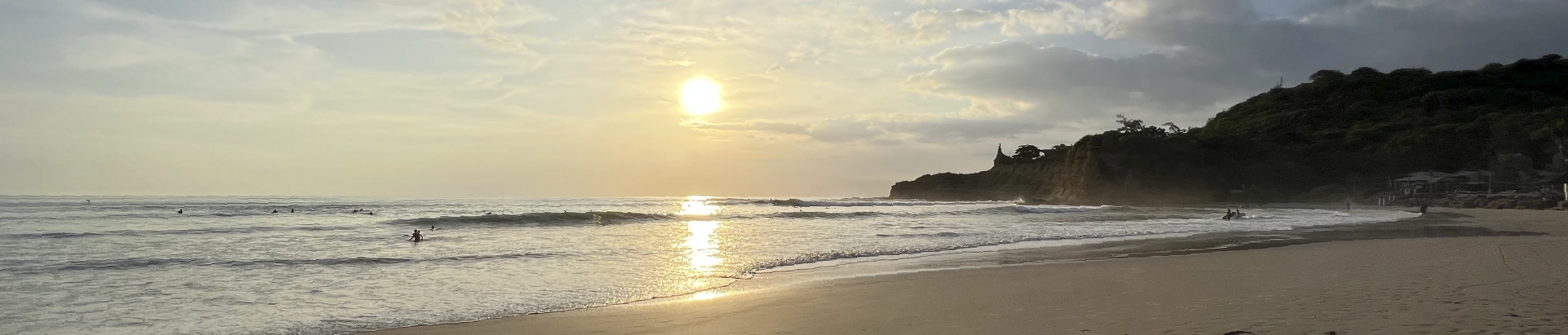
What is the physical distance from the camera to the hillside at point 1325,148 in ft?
275

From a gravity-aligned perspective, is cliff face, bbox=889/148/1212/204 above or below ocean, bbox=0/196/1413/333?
above

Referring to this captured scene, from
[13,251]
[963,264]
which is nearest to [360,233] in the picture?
[13,251]

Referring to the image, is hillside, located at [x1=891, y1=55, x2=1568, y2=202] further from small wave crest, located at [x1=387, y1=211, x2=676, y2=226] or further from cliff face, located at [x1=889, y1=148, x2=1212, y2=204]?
small wave crest, located at [x1=387, y1=211, x2=676, y2=226]

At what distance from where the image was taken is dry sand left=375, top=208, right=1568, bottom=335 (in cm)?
629

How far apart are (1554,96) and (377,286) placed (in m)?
155

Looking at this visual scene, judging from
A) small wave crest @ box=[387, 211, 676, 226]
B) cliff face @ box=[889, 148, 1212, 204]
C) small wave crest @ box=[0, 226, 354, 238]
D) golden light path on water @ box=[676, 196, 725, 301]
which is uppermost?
cliff face @ box=[889, 148, 1212, 204]

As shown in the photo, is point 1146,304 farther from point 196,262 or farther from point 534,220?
point 534,220

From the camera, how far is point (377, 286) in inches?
414

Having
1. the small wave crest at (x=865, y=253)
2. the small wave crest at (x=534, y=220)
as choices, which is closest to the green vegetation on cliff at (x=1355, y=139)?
the small wave crest at (x=534, y=220)

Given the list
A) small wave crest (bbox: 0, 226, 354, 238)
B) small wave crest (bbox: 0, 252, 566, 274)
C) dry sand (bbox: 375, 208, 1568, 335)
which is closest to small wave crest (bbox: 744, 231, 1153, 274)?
dry sand (bbox: 375, 208, 1568, 335)

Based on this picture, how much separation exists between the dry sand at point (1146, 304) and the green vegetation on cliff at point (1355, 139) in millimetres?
79831

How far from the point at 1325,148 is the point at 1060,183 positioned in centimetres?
3076

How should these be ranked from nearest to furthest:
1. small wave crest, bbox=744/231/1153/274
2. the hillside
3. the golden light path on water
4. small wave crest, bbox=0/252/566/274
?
the golden light path on water, small wave crest, bbox=0/252/566/274, small wave crest, bbox=744/231/1153/274, the hillside

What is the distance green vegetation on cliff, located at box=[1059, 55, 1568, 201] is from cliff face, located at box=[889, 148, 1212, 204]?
1.06 meters
